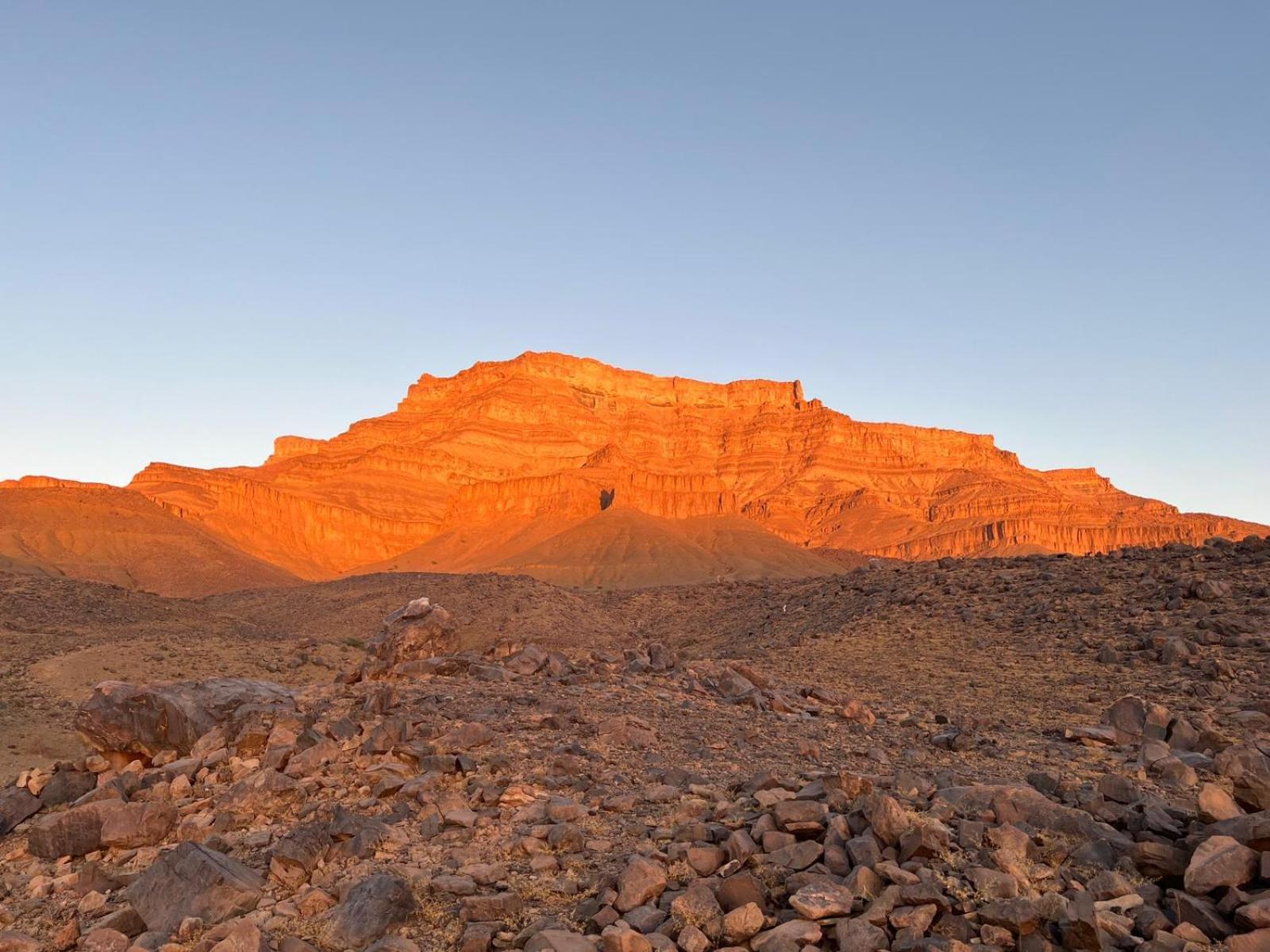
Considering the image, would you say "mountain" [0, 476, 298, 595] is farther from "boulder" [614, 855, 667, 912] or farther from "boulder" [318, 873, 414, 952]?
"boulder" [614, 855, 667, 912]

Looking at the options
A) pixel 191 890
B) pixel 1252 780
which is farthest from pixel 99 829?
pixel 1252 780

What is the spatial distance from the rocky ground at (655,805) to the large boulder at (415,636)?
0.19ft

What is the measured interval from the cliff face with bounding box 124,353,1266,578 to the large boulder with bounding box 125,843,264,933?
79094 millimetres

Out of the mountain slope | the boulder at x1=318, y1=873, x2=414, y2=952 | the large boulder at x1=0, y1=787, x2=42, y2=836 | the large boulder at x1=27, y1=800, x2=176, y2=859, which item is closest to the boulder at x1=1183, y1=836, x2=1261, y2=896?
the boulder at x1=318, y1=873, x2=414, y2=952

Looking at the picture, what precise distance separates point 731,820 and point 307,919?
3.03 metres

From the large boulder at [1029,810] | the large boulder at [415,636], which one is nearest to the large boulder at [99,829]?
the large boulder at [415,636]

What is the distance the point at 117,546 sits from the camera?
7756 cm

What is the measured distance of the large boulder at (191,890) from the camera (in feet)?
20.3

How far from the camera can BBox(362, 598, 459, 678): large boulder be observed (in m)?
14.7

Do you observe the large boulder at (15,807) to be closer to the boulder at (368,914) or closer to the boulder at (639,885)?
the boulder at (368,914)

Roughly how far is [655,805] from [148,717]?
6.51 meters

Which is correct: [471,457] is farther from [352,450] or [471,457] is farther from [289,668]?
[289,668]

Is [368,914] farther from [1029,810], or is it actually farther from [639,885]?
[1029,810]

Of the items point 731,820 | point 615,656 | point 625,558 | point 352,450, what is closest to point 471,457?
point 352,450
